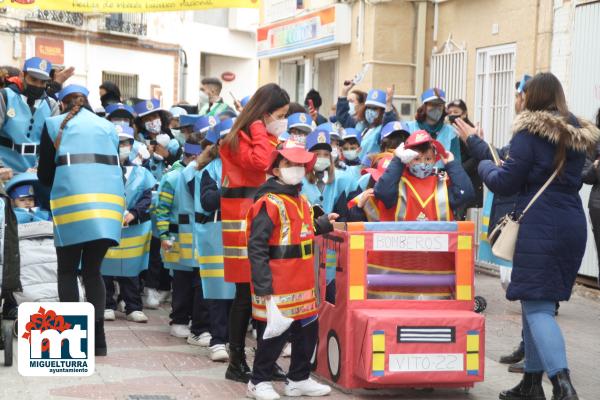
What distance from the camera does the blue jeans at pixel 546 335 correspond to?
6.33 meters

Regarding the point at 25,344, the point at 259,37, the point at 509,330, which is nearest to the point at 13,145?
the point at 25,344

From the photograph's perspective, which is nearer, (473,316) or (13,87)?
(473,316)

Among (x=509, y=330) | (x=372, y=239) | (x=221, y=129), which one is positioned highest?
(x=221, y=129)

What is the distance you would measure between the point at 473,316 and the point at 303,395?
1.20 m

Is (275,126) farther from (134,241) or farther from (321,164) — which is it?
(134,241)

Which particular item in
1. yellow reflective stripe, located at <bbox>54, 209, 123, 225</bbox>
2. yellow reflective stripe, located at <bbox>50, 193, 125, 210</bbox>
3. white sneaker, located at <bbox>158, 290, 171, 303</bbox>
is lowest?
white sneaker, located at <bbox>158, 290, 171, 303</bbox>

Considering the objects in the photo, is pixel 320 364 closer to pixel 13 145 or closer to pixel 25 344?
pixel 25 344

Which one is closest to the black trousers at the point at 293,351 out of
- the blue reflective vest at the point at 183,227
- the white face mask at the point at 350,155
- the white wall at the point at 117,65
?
the blue reflective vest at the point at 183,227

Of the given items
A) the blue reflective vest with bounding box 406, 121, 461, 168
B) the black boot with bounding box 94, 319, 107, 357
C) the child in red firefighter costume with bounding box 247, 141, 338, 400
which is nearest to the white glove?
the child in red firefighter costume with bounding box 247, 141, 338, 400

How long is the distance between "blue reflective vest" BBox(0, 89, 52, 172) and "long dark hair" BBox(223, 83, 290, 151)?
9.66 ft

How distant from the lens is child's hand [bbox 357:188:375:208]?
7.42 meters

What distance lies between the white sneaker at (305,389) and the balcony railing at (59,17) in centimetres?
2667

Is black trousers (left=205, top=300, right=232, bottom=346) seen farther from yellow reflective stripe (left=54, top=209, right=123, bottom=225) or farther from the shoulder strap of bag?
the shoulder strap of bag

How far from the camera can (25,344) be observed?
709 centimetres
